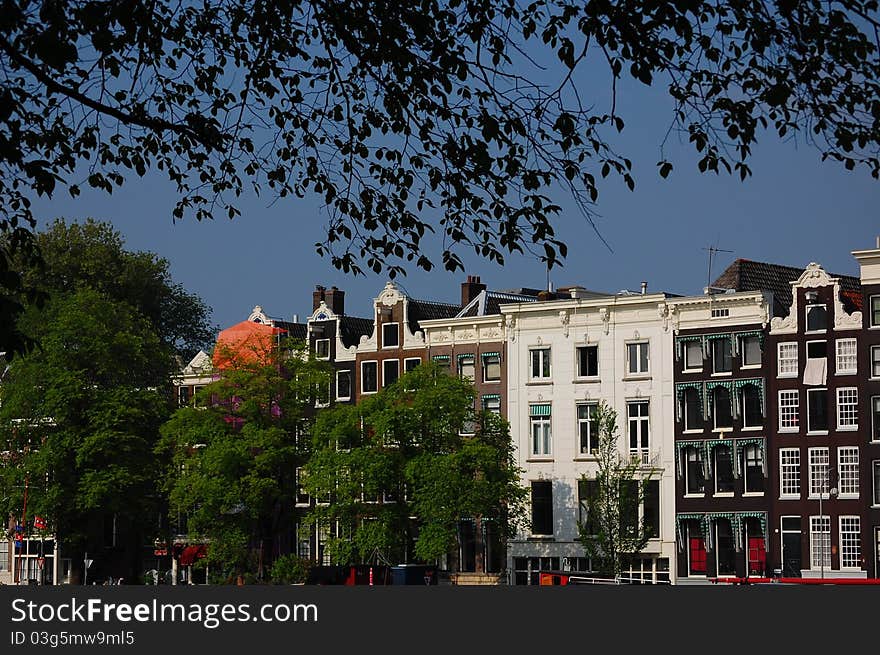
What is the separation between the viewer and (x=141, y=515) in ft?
283

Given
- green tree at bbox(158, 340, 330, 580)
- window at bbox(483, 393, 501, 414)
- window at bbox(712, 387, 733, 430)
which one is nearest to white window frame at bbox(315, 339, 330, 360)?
green tree at bbox(158, 340, 330, 580)

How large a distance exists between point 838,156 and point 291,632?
14099 millimetres

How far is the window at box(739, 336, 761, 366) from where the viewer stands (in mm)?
78625

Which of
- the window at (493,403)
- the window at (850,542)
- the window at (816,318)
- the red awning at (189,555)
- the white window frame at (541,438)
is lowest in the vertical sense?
the red awning at (189,555)

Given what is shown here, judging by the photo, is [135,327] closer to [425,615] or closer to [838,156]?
[425,615]

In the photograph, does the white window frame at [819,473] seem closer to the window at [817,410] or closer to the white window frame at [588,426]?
the window at [817,410]

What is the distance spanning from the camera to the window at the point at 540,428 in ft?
283

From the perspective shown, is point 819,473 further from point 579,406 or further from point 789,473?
point 579,406

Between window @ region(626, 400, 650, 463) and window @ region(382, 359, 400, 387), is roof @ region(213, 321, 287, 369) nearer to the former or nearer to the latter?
window @ region(382, 359, 400, 387)

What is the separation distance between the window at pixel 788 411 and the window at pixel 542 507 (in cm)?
1343

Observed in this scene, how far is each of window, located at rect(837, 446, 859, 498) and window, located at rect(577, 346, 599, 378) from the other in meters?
13.9

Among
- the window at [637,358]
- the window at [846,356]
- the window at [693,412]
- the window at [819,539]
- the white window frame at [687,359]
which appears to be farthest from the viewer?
the window at [637,358]

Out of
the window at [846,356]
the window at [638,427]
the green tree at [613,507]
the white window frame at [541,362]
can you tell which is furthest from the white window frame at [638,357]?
the window at [846,356]

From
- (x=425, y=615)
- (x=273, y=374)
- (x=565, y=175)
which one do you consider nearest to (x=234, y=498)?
(x=273, y=374)
